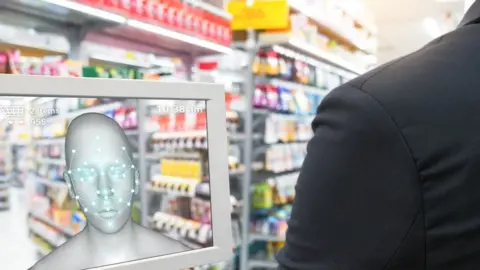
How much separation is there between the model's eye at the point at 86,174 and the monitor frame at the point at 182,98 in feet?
0.48

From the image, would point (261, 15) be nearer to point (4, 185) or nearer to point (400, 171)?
point (4, 185)

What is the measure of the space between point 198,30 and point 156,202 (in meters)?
2.53

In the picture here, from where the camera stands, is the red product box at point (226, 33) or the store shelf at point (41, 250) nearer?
the store shelf at point (41, 250)

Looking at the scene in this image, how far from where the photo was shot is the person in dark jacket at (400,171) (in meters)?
0.57

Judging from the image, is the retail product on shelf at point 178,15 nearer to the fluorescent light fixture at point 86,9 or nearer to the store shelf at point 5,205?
the fluorescent light fixture at point 86,9

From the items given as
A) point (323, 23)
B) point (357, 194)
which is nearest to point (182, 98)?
point (357, 194)

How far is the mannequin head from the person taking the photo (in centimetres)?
95

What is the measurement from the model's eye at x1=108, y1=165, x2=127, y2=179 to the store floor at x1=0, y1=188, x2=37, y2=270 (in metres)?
0.17

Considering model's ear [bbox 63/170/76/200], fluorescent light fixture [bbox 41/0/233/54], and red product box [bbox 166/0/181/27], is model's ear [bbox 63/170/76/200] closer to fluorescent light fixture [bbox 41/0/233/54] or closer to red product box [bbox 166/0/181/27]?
fluorescent light fixture [bbox 41/0/233/54]

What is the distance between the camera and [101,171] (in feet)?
3.25

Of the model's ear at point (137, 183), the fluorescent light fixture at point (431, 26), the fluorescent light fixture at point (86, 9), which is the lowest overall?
the model's ear at point (137, 183)

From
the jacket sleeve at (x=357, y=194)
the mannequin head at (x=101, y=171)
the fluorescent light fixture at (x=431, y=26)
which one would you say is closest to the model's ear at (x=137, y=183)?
the mannequin head at (x=101, y=171)

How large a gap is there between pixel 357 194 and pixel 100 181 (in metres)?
0.56

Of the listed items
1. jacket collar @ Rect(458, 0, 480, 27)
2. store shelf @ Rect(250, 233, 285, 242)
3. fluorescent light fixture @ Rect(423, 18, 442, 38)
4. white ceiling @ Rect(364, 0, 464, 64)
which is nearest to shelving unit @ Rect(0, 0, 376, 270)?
store shelf @ Rect(250, 233, 285, 242)
